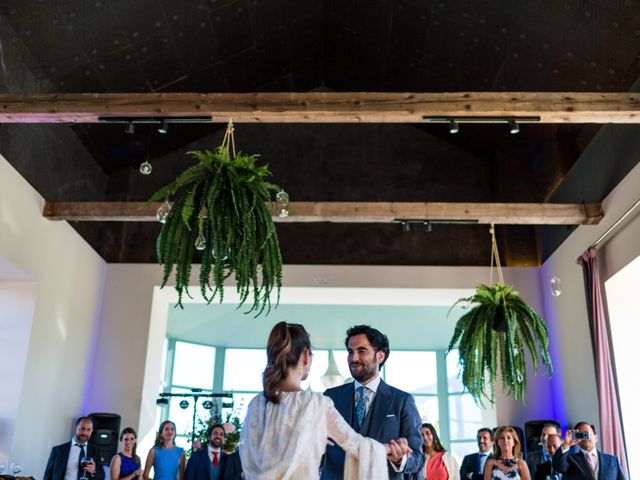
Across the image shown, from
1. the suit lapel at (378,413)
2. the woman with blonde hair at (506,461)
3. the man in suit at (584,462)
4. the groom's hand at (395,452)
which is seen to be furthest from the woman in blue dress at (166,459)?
the groom's hand at (395,452)

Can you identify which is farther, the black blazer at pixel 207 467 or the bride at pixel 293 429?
the black blazer at pixel 207 467

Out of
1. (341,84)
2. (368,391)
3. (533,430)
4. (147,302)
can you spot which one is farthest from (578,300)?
(368,391)

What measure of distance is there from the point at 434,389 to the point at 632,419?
7927mm

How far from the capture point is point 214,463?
5934 mm

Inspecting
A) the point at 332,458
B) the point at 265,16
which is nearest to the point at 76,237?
the point at 265,16

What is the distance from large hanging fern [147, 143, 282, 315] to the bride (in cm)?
155

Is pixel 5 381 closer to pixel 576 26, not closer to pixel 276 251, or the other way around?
pixel 276 251

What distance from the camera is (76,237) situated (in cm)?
761

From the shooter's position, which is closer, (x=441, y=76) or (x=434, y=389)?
(x=441, y=76)

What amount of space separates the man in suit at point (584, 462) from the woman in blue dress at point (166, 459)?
325 centimetres

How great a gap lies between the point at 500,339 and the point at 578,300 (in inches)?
68.6

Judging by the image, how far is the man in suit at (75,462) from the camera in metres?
5.73

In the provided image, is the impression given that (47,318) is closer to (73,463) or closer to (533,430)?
(73,463)

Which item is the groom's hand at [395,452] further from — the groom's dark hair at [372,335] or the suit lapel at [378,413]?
the groom's dark hair at [372,335]
